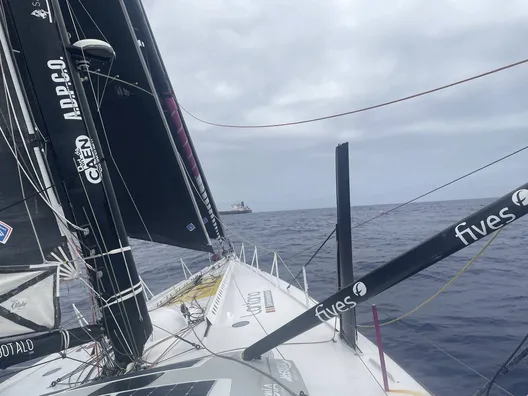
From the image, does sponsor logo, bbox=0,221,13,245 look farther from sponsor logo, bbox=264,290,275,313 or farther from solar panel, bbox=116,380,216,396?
sponsor logo, bbox=264,290,275,313

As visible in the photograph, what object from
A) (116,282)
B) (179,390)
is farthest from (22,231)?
(179,390)

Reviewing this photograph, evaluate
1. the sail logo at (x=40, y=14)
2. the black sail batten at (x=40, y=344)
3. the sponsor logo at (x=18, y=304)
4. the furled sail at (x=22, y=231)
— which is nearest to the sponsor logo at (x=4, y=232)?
the furled sail at (x=22, y=231)

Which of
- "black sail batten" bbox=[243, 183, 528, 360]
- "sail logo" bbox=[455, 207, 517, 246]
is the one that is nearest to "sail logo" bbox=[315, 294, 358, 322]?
"black sail batten" bbox=[243, 183, 528, 360]

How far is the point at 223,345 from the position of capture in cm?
421

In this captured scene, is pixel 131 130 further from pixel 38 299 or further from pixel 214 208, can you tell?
pixel 38 299

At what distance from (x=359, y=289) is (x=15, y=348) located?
116 inches

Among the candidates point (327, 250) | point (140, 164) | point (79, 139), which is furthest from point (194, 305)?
point (327, 250)

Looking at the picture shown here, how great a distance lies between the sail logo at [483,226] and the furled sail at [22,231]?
10.9 ft

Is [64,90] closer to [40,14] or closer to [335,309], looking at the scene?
[40,14]

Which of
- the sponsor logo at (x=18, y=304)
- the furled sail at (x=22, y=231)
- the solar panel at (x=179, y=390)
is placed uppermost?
the furled sail at (x=22, y=231)

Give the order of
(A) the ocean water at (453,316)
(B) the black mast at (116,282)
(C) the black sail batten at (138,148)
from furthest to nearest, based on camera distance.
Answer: (C) the black sail batten at (138,148) < (A) the ocean water at (453,316) < (B) the black mast at (116,282)

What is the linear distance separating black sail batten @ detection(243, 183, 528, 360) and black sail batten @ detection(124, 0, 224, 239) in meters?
4.78

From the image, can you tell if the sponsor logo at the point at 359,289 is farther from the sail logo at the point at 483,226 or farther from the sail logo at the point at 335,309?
the sail logo at the point at 483,226

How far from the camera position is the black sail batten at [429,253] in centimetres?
193
